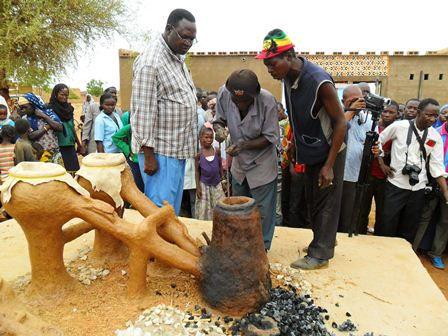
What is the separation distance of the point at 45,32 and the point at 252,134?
1097 cm

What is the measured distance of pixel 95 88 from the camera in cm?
3234

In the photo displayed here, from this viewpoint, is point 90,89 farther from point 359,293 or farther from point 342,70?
point 359,293

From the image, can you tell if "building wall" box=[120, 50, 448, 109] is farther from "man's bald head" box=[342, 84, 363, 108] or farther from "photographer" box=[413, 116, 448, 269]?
"man's bald head" box=[342, 84, 363, 108]

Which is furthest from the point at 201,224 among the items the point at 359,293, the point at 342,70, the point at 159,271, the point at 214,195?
the point at 342,70

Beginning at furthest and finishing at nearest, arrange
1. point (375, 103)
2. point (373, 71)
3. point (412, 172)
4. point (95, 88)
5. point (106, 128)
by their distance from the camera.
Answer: point (95, 88)
point (373, 71)
point (106, 128)
point (412, 172)
point (375, 103)

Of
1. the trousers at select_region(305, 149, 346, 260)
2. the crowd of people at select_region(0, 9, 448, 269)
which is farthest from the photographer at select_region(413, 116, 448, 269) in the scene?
the trousers at select_region(305, 149, 346, 260)

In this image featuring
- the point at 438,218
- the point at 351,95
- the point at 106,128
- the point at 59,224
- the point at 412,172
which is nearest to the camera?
the point at 59,224

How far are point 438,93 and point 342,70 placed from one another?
193 inches

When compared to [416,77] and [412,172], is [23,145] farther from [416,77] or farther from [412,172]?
[416,77]

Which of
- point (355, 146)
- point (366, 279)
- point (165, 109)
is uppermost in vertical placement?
point (165, 109)

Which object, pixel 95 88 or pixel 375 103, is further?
pixel 95 88

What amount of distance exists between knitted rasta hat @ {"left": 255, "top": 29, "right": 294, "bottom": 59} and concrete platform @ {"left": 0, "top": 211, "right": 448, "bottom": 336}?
167 cm

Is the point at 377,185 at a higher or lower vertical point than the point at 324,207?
lower

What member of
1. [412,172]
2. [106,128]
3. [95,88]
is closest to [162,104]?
[106,128]
